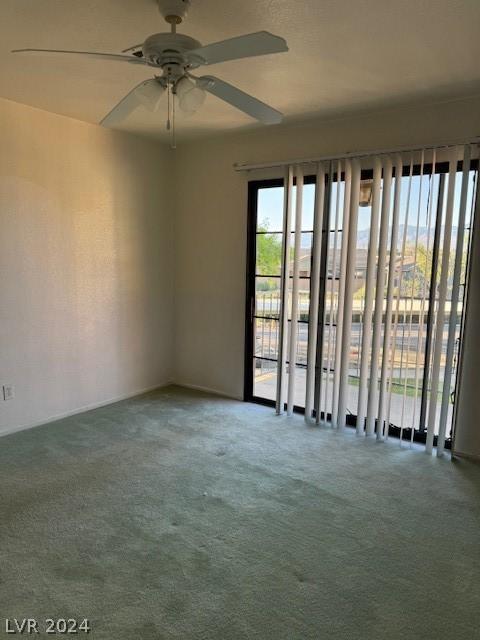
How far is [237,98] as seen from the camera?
80.6 inches

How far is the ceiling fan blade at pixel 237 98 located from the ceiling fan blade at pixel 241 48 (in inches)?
5.4

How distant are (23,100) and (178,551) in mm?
3233

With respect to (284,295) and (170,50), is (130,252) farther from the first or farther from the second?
(170,50)

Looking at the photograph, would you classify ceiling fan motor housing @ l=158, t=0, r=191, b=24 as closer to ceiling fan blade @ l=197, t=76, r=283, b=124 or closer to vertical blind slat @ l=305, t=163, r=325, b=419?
ceiling fan blade @ l=197, t=76, r=283, b=124

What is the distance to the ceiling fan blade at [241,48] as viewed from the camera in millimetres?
1568

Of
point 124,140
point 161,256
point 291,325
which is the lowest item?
point 291,325

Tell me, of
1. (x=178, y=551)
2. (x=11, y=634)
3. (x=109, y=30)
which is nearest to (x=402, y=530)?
(x=178, y=551)

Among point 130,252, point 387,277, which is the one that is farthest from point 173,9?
point 130,252

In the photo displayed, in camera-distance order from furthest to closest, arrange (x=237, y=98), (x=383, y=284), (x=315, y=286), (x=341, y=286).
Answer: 1. (x=315, y=286)
2. (x=341, y=286)
3. (x=383, y=284)
4. (x=237, y=98)

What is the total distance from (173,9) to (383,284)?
2293 millimetres

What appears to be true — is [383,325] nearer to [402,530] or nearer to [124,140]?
[402,530]

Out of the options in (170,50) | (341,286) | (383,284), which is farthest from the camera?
(341,286)

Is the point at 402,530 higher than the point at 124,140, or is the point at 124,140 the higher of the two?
the point at 124,140

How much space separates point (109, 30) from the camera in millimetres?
2164
